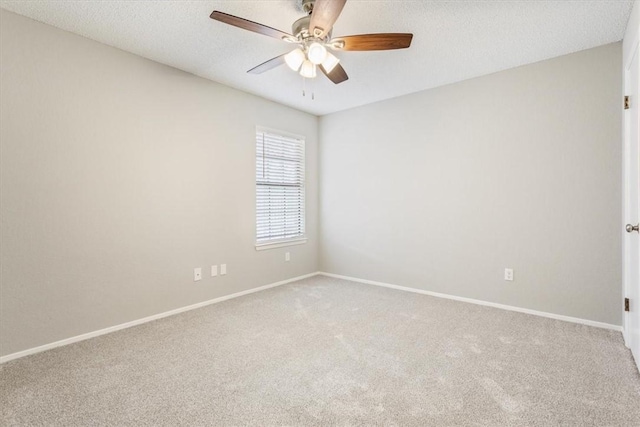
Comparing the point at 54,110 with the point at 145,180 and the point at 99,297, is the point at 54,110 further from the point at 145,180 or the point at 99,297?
the point at 99,297

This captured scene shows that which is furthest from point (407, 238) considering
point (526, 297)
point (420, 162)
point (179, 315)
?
point (179, 315)

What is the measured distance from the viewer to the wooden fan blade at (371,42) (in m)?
2.01

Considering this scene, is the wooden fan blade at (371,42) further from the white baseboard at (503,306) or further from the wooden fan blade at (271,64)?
the white baseboard at (503,306)

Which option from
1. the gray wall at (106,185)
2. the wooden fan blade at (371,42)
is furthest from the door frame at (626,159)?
the gray wall at (106,185)

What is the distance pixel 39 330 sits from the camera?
2.40 meters

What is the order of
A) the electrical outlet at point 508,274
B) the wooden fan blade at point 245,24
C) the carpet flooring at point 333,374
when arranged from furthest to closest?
the electrical outlet at point 508,274, the wooden fan blade at point 245,24, the carpet flooring at point 333,374

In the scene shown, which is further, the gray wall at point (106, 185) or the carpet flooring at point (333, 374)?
the gray wall at point (106, 185)

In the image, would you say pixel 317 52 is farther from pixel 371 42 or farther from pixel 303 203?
pixel 303 203

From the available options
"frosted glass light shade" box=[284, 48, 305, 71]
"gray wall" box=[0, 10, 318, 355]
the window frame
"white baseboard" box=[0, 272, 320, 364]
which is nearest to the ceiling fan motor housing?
"frosted glass light shade" box=[284, 48, 305, 71]

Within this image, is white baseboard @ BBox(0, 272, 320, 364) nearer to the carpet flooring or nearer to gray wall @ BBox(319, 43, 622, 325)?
the carpet flooring

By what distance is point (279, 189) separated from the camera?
4.38m

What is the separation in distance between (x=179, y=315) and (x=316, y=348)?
5.15ft

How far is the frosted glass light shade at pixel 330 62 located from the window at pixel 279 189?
193 centimetres

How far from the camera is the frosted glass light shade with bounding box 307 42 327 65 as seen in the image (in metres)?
2.04
